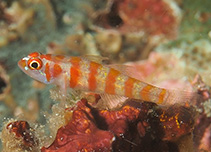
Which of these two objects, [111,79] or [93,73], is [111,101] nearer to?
[111,79]

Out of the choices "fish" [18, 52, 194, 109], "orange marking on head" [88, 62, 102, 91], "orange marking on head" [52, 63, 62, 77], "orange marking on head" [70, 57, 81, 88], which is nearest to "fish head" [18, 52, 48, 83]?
"fish" [18, 52, 194, 109]

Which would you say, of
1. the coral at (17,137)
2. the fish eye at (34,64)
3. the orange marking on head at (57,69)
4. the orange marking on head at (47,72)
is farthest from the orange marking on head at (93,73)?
the coral at (17,137)

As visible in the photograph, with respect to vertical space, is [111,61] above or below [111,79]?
below

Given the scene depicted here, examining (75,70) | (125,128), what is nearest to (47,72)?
(75,70)

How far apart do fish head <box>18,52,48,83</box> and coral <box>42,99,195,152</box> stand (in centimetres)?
74

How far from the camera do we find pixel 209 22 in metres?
5.02

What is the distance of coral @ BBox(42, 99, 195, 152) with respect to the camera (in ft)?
7.39

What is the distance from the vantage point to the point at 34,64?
2900 millimetres

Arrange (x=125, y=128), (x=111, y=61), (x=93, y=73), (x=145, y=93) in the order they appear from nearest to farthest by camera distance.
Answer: (x=125, y=128) < (x=145, y=93) < (x=93, y=73) < (x=111, y=61)

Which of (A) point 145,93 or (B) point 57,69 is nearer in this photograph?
(A) point 145,93

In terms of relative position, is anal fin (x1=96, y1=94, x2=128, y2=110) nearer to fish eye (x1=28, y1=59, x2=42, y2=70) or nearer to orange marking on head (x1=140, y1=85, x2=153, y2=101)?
orange marking on head (x1=140, y1=85, x2=153, y2=101)

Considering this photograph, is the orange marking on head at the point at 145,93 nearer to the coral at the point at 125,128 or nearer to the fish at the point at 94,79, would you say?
the fish at the point at 94,79

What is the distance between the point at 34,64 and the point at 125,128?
4.75ft

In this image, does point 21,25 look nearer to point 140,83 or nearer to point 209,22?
point 140,83
